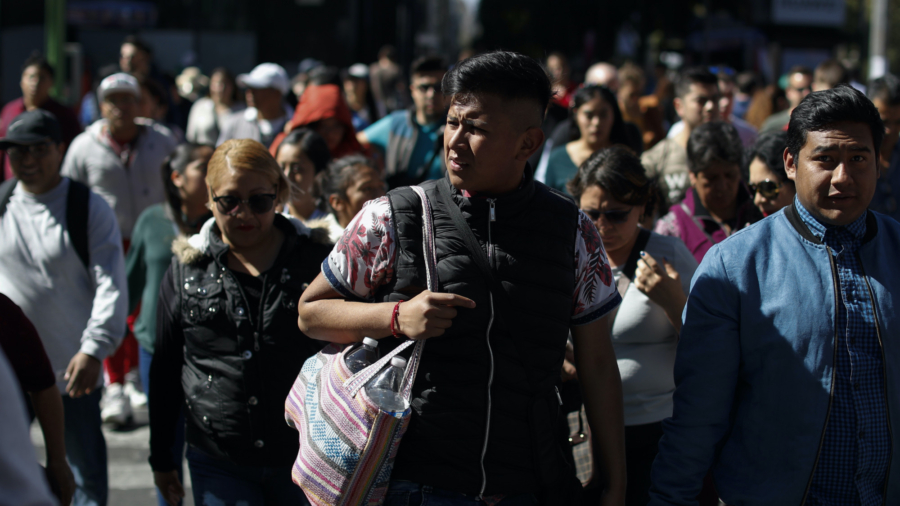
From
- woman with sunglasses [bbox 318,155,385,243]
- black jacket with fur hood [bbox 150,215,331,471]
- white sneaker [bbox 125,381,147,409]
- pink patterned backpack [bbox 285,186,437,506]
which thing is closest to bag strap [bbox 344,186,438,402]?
pink patterned backpack [bbox 285,186,437,506]

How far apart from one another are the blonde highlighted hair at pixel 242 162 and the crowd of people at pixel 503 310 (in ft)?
0.04

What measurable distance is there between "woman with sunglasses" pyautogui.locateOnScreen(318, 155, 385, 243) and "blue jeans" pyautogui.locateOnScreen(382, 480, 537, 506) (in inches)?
82.8

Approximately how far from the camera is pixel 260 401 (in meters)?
3.00

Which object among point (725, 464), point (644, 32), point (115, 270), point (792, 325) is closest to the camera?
point (792, 325)

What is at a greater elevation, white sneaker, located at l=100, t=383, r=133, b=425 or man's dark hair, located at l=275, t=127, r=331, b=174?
man's dark hair, located at l=275, t=127, r=331, b=174

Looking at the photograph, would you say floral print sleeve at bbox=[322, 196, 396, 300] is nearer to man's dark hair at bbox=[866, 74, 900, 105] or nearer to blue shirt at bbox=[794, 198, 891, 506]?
blue shirt at bbox=[794, 198, 891, 506]

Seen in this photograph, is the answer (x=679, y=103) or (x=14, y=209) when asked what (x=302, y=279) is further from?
(x=679, y=103)

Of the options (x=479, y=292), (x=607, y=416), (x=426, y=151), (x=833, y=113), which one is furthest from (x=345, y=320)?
(x=426, y=151)

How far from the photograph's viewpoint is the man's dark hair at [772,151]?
146 inches

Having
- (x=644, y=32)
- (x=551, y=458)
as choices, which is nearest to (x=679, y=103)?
(x=551, y=458)

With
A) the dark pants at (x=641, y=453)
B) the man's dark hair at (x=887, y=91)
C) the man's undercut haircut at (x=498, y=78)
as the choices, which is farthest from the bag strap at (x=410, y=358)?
the man's dark hair at (x=887, y=91)

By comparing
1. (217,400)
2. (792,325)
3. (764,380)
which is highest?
(792,325)

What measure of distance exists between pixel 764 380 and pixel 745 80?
36.2ft

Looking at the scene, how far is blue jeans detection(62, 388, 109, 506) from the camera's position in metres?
3.94
